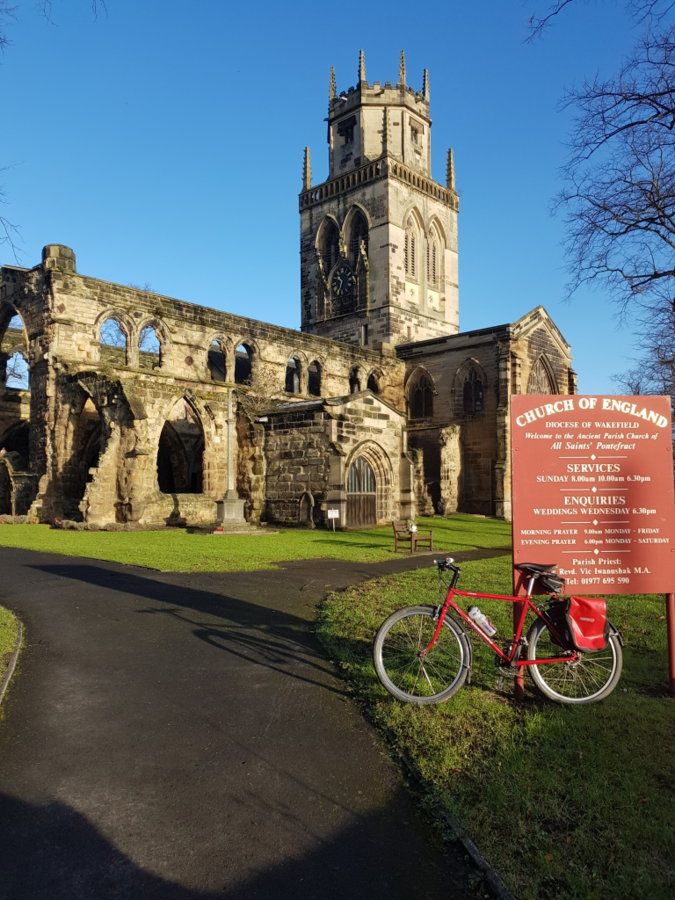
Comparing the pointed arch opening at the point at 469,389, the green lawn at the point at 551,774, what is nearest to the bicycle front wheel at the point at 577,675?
the green lawn at the point at 551,774

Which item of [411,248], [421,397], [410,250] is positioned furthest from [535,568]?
[411,248]

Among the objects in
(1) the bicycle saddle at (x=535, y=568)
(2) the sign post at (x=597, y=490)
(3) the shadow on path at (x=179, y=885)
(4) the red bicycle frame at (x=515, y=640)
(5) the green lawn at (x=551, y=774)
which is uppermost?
(2) the sign post at (x=597, y=490)

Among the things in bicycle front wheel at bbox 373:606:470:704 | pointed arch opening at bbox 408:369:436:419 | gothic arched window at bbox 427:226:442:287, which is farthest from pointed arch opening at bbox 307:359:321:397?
bicycle front wheel at bbox 373:606:470:704

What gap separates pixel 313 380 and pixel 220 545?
75.3 feet

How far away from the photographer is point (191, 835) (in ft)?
9.94

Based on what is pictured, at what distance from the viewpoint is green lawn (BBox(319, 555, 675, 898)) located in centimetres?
277

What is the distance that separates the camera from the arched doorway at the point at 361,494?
21.0m

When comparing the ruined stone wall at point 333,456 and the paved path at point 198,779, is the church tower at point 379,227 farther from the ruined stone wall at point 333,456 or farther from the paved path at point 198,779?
the paved path at point 198,779

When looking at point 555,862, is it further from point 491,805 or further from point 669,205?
point 669,205

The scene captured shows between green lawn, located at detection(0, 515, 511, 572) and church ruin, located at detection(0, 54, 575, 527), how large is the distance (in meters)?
2.04

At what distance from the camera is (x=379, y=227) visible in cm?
4372

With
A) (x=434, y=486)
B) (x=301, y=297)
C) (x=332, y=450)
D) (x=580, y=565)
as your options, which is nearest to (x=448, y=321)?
(x=301, y=297)

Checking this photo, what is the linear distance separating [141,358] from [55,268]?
27.2 ft

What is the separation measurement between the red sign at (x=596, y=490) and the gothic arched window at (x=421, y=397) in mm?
31477
